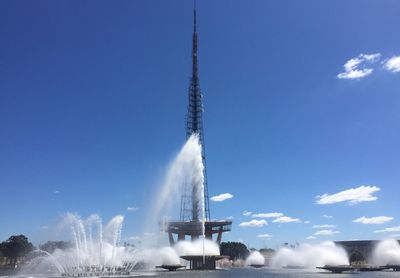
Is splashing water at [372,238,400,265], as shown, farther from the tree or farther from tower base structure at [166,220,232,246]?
the tree

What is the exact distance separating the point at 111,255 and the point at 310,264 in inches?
4484

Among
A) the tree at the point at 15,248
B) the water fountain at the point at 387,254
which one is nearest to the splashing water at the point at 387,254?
the water fountain at the point at 387,254

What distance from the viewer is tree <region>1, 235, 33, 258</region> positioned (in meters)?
186

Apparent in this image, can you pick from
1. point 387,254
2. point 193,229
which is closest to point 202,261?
point 193,229

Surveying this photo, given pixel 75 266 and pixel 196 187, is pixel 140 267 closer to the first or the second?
pixel 196 187

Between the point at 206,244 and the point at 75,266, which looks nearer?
the point at 75,266

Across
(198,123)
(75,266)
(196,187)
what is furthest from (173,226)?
(75,266)

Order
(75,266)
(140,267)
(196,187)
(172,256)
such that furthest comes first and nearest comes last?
(196,187) < (140,267) < (172,256) < (75,266)

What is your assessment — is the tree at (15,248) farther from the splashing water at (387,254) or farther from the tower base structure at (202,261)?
the splashing water at (387,254)

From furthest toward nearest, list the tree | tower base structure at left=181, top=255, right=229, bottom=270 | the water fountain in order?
the tree → the water fountain → tower base structure at left=181, top=255, right=229, bottom=270

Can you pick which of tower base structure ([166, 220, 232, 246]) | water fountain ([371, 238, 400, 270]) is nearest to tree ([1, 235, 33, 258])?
tower base structure ([166, 220, 232, 246])

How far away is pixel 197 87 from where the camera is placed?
175750 mm

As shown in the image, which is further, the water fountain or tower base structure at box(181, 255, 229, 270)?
the water fountain

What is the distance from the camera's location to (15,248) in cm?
18650
